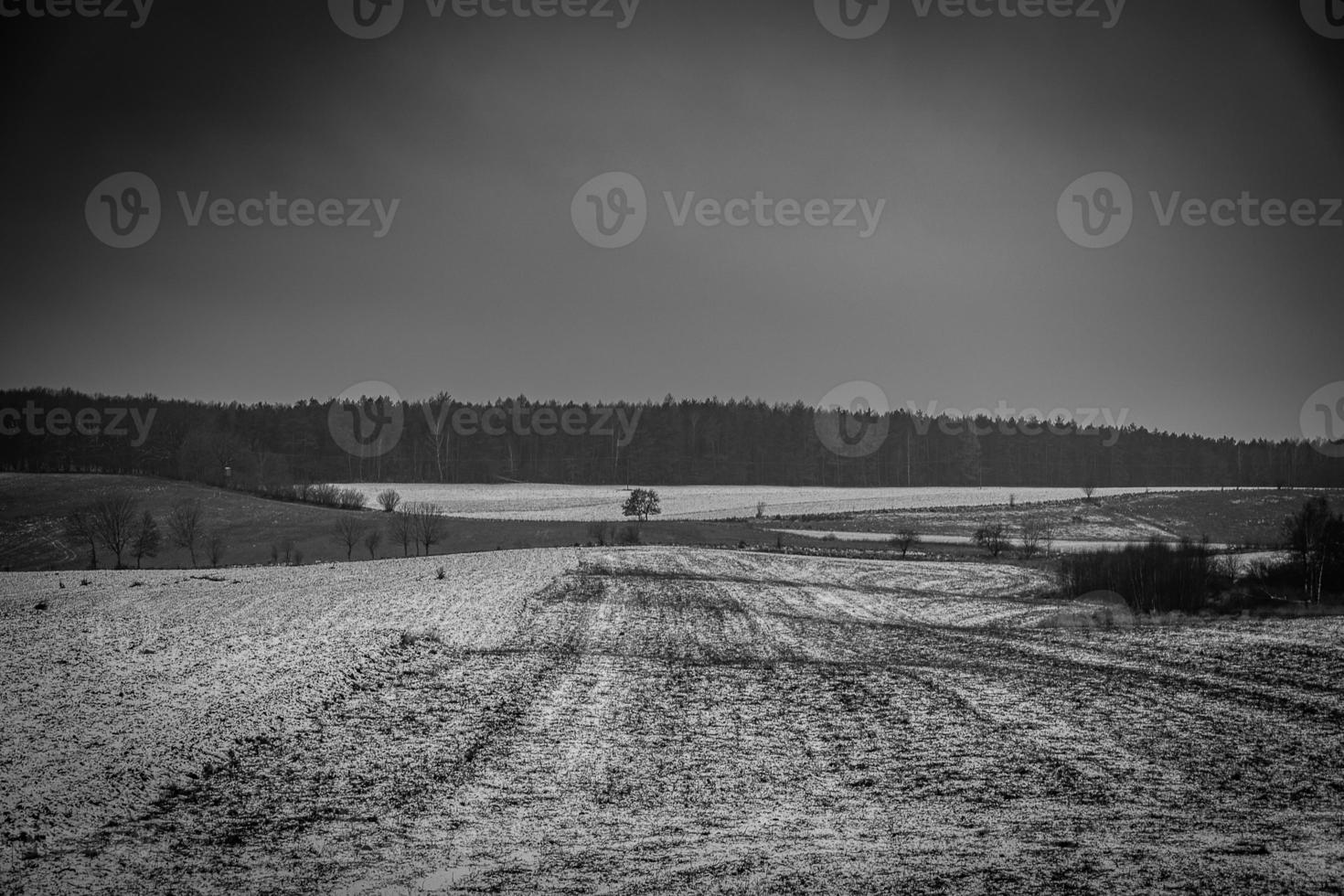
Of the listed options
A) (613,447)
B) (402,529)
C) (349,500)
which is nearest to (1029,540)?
(402,529)

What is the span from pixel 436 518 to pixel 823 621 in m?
47.7

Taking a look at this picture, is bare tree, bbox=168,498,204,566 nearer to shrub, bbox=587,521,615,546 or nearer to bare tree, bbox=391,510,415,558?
bare tree, bbox=391,510,415,558

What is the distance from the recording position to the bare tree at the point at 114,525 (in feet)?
179

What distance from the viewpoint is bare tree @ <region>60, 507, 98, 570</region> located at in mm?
56263

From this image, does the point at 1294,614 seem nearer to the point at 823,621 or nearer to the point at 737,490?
the point at 823,621

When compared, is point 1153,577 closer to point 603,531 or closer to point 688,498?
point 603,531

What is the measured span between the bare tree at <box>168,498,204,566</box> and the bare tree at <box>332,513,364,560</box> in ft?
30.9

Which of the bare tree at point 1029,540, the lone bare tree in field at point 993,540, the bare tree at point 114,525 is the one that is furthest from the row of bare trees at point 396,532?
the bare tree at point 1029,540

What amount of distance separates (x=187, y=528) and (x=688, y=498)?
50.5m

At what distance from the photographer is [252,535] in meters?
64.2

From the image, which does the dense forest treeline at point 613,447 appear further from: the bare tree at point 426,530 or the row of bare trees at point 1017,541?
the row of bare trees at point 1017,541

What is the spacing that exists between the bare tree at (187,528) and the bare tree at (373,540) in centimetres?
1074

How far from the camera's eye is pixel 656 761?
977 centimetres

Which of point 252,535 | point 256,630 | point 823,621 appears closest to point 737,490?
point 252,535
